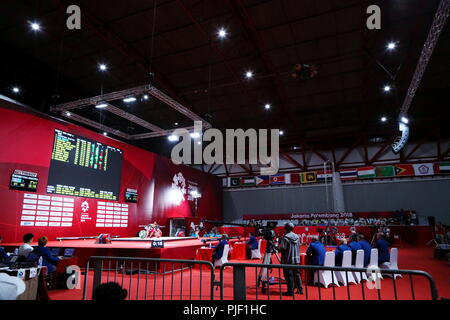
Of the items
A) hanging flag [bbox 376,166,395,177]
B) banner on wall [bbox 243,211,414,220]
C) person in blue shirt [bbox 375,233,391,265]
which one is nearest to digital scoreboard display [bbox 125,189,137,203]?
person in blue shirt [bbox 375,233,391,265]

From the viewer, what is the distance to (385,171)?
1688 cm

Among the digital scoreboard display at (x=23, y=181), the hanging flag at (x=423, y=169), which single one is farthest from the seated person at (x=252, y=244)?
the hanging flag at (x=423, y=169)

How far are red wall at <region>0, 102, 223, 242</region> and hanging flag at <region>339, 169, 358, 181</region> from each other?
9862 mm

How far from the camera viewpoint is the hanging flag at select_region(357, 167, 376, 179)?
1712 centimetres

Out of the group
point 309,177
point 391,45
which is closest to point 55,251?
point 391,45

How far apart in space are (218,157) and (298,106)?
8538 mm

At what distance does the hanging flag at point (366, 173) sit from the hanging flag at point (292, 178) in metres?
3.71

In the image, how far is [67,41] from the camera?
339 inches

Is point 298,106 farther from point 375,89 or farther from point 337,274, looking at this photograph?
point 337,274

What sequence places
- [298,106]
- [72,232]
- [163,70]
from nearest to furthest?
1. [72,232]
2. [163,70]
3. [298,106]

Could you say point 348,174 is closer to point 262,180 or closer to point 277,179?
point 277,179

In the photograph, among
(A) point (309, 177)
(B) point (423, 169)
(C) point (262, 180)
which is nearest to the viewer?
(B) point (423, 169)

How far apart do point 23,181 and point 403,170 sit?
18.1 m
